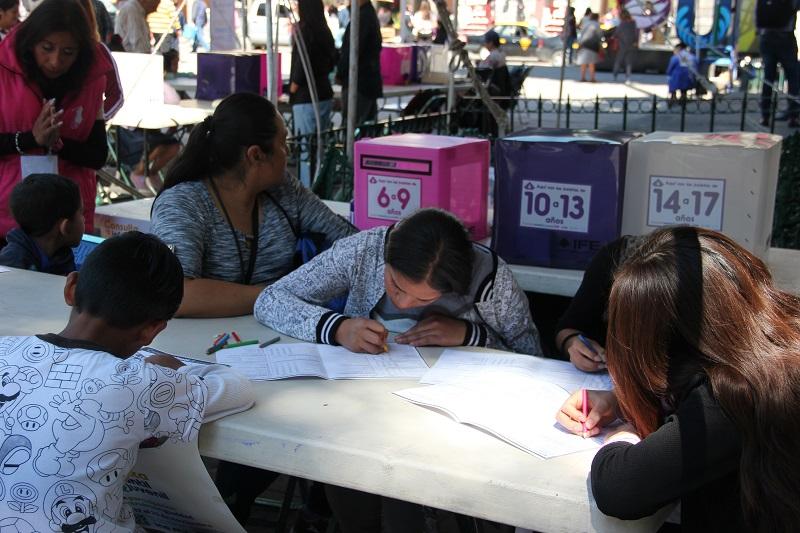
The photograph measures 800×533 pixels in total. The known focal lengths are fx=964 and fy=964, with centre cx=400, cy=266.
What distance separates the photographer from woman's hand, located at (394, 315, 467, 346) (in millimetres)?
2508

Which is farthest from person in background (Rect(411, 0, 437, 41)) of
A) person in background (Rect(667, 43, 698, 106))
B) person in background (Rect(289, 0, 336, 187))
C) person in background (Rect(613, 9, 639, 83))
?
person in background (Rect(289, 0, 336, 187))

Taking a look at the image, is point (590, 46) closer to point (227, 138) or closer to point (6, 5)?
point (6, 5)

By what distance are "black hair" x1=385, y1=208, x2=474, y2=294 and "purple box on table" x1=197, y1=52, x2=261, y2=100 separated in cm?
498

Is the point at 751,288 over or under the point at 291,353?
over

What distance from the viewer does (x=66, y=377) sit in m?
1.77

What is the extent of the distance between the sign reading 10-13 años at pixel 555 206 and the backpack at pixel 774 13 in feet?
26.7

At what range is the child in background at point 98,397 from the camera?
1.74m

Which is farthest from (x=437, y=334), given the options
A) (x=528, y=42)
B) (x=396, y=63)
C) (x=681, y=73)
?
(x=528, y=42)

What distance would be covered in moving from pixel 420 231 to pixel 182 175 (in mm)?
952

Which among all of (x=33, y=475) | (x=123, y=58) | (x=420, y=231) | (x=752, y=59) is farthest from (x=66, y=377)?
(x=752, y=59)

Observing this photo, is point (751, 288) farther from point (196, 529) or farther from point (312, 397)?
point (196, 529)

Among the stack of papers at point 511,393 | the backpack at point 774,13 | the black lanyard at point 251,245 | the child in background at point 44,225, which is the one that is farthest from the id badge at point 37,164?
the backpack at point 774,13

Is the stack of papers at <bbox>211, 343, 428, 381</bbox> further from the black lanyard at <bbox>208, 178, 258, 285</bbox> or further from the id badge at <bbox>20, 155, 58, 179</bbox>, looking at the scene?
the id badge at <bbox>20, 155, 58, 179</bbox>

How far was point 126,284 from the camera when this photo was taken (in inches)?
75.6
